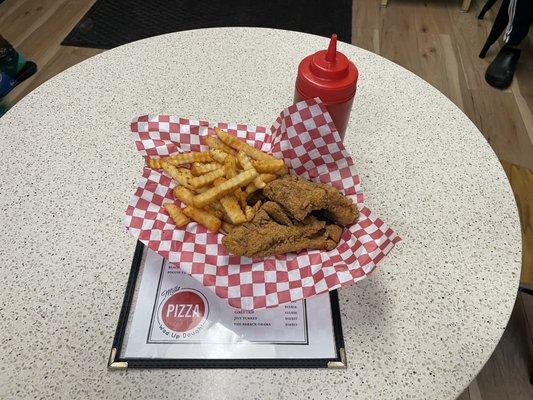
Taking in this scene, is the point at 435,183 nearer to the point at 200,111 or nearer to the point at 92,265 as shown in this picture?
the point at 200,111

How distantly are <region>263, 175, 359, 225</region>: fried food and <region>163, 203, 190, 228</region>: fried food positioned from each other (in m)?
0.18

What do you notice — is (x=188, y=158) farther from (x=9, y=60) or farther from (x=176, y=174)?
(x=9, y=60)

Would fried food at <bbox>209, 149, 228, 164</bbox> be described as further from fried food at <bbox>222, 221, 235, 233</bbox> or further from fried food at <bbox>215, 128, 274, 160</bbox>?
fried food at <bbox>222, 221, 235, 233</bbox>

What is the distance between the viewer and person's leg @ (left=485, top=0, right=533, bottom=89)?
246cm

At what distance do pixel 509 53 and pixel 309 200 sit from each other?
2.69 meters

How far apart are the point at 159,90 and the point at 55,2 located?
2.80 metres

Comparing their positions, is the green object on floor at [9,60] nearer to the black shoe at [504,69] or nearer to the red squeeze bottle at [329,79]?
the red squeeze bottle at [329,79]

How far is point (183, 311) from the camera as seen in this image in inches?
31.4

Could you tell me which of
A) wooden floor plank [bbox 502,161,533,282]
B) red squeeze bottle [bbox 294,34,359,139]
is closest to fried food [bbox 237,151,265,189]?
red squeeze bottle [bbox 294,34,359,139]

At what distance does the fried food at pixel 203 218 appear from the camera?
0.79 meters

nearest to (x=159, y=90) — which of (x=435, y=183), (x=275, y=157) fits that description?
(x=275, y=157)

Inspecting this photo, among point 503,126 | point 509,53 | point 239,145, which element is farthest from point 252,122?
point 509,53

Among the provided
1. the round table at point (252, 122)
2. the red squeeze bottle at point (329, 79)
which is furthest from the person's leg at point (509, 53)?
the red squeeze bottle at point (329, 79)

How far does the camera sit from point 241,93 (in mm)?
1297
